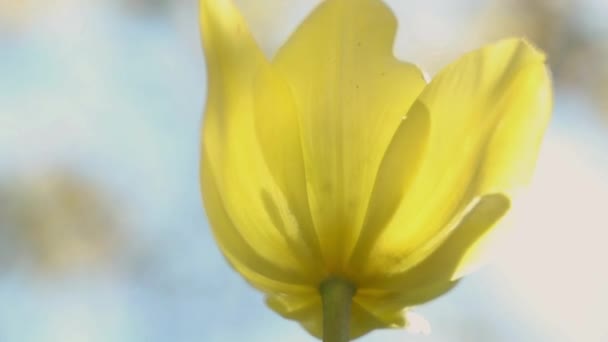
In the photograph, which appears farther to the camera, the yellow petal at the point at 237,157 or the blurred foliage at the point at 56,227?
the blurred foliage at the point at 56,227

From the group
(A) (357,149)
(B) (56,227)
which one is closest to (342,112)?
(A) (357,149)

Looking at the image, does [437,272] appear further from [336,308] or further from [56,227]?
[56,227]

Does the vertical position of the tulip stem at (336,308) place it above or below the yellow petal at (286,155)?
below

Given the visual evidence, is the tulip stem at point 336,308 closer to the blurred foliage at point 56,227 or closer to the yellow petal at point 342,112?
the yellow petal at point 342,112

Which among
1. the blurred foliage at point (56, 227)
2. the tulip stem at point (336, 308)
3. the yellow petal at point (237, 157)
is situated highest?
the yellow petal at point (237, 157)

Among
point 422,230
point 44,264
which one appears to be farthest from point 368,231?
point 44,264

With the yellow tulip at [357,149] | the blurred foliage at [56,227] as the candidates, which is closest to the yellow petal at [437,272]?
the yellow tulip at [357,149]

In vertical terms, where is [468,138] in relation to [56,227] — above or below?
above
